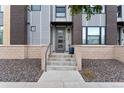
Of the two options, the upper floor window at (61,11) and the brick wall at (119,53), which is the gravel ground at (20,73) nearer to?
the brick wall at (119,53)

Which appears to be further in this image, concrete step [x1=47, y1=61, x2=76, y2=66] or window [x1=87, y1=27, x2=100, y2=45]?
window [x1=87, y1=27, x2=100, y2=45]

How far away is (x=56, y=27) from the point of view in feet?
80.7

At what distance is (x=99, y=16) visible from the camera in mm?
21969

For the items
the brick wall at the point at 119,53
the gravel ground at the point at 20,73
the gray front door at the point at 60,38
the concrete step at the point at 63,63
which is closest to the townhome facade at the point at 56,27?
the gray front door at the point at 60,38

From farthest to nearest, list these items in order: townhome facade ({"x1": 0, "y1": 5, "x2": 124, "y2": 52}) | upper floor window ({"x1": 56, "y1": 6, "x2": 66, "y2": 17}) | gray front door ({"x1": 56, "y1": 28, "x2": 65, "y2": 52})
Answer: gray front door ({"x1": 56, "y1": 28, "x2": 65, "y2": 52}) < upper floor window ({"x1": 56, "y1": 6, "x2": 66, "y2": 17}) < townhome facade ({"x1": 0, "y1": 5, "x2": 124, "y2": 52})

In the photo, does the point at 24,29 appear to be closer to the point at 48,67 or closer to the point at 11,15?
the point at 11,15

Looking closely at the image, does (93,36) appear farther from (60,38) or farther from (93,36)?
(60,38)

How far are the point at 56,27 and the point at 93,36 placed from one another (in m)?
4.61

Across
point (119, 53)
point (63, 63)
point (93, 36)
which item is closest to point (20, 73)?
point (63, 63)

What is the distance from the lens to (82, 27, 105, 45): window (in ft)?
71.3

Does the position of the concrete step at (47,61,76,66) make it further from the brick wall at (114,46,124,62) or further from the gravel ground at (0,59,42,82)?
the brick wall at (114,46,124,62)

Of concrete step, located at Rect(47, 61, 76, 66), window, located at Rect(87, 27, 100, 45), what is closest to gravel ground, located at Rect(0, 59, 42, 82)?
concrete step, located at Rect(47, 61, 76, 66)

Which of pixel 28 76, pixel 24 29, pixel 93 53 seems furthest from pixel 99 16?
pixel 28 76

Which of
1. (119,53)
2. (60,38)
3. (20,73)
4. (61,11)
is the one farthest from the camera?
(60,38)
